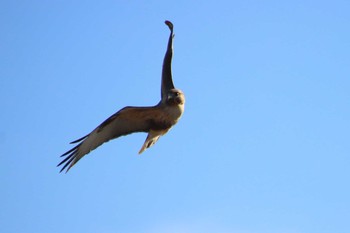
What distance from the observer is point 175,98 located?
973 centimetres

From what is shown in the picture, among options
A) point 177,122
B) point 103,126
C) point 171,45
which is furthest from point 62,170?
point 171,45

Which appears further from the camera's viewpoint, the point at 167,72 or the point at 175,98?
the point at 167,72

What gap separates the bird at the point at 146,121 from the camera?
9781 millimetres

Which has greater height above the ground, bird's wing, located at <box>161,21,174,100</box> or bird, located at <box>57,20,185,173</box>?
bird's wing, located at <box>161,21,174,100</box>

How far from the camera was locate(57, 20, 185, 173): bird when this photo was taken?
32.1ft

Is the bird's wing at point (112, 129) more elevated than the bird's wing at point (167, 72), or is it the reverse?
the bird's wing at point (167, 72)

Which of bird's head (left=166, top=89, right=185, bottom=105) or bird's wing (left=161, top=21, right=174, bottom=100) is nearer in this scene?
bird's head (left=166, top=89, right=185, bottom=105)

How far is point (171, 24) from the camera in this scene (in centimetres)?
987

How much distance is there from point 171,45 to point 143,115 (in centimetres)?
142

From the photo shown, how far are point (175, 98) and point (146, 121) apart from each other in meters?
0.83

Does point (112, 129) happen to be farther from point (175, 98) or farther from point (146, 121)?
point (175, 98)

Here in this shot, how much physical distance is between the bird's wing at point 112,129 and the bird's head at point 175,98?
552 millimetres

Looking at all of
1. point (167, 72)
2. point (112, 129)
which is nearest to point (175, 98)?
point (167, 72)

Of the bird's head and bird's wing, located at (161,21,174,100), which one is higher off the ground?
bird's wing, located at (161,21,174,100)
